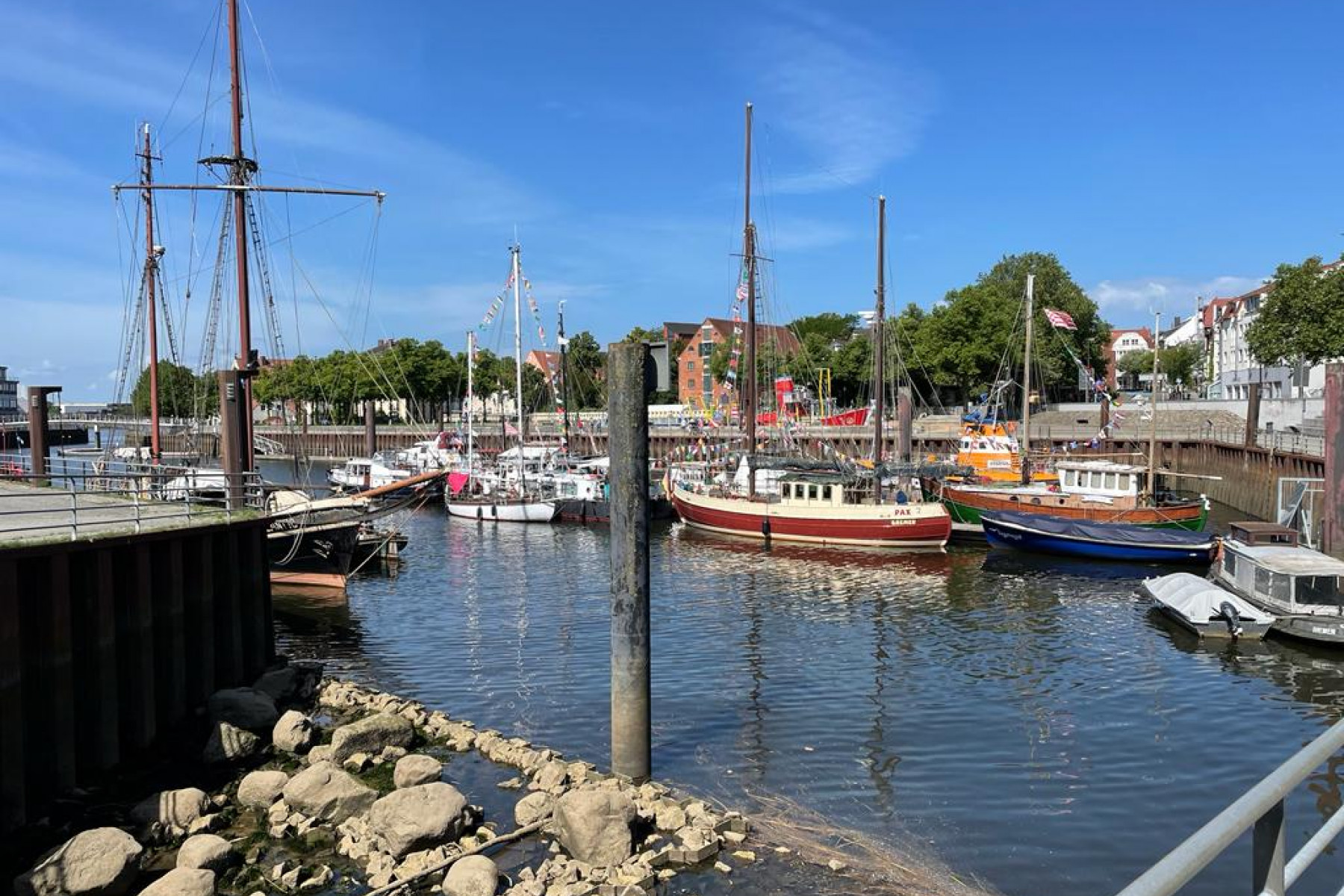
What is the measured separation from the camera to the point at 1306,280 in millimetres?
63969

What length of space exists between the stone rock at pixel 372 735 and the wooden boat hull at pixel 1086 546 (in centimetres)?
2920

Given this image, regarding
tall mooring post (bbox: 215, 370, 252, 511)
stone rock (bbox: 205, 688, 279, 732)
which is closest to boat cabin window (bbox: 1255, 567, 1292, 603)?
stone rock (bbox: 205, 688, 279, 732)

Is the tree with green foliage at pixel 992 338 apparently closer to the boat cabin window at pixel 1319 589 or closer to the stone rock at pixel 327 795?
the boat cabin window at pixel 1319 589

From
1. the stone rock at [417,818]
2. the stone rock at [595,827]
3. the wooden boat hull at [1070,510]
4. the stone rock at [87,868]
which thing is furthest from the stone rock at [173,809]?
the wooden boat hull at [1070,510]

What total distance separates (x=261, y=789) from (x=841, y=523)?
32280mm

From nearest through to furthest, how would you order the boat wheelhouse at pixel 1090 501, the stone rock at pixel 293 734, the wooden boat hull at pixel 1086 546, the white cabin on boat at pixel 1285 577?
the stone rock at pixel 293 734, the white cabin on boat at pixel 1285 577, the wooden boat hull at pixel 1086 546, the boat wheelhouse at pixel 1090 501

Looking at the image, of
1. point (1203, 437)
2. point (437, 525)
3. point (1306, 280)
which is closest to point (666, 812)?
point (437, 525)

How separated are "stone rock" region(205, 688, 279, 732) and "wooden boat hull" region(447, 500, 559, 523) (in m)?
37.2

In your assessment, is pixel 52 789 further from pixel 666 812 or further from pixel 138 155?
pixel 138 155

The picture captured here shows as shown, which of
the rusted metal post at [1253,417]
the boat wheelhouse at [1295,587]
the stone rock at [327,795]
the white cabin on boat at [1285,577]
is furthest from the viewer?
the rusted metal post at [1253,417]

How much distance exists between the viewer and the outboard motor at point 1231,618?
76.4 ft

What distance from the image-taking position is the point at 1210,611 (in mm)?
24062

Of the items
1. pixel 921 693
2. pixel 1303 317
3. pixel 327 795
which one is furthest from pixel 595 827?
pixel 1303 317

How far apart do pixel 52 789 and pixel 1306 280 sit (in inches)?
2924
